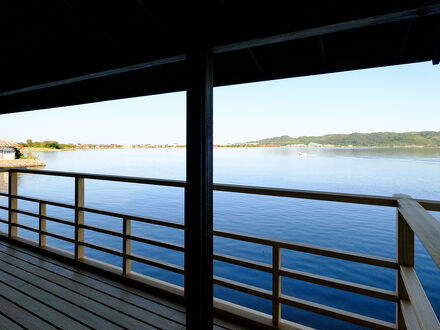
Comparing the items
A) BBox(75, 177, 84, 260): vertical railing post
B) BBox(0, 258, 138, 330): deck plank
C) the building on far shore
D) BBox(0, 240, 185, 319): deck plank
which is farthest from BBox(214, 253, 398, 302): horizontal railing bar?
the building on far shore

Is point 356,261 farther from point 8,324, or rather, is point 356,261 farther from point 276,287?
point 8,324

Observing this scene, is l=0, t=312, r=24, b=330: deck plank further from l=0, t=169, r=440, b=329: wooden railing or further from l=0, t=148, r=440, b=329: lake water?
l=0, t=148, r=440, b=329: lake water

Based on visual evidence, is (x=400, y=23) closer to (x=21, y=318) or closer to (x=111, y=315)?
(x=111, y=315)

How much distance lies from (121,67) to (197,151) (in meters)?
0.81

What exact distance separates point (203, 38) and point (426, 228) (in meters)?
1.24

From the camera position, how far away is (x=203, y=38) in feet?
4.39

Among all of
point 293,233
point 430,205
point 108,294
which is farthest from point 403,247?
point 293,233

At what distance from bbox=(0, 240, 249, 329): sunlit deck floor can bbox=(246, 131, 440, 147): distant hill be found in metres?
28.8

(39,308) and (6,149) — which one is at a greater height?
(6,149)

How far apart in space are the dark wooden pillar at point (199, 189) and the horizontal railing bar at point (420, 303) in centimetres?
93

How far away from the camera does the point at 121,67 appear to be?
166 centimetres

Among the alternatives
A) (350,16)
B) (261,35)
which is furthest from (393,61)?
(261,35)

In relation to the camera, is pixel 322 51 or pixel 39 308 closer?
pixel 322 51

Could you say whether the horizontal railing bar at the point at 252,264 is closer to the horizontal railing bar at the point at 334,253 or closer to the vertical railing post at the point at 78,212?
the horizontal railing bar at the point at 334,253
